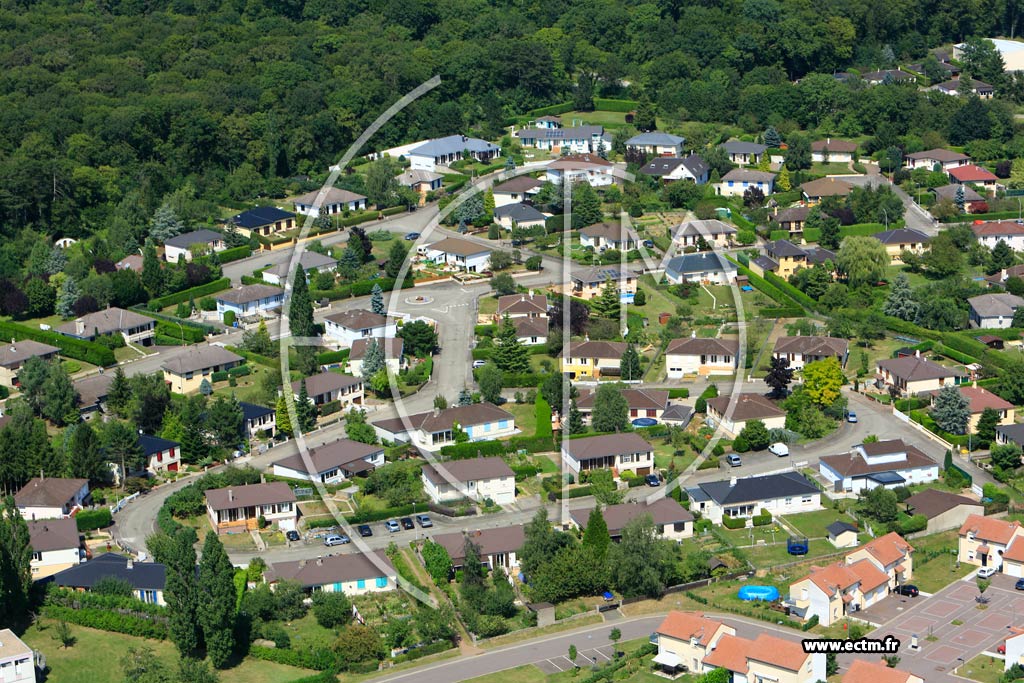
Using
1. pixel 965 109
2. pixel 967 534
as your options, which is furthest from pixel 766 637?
pixel 965 109

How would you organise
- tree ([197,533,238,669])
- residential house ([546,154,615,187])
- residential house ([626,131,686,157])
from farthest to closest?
residential house ([626,131,686,157]), residential house ([546,154,615,187]), tree ([197,533,238,669])

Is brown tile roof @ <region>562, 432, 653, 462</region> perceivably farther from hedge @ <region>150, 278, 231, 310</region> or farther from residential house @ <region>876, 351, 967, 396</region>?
hedge @ <region>150, 278, 231, 310</region>

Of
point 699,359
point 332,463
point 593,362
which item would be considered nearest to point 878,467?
point 699,359

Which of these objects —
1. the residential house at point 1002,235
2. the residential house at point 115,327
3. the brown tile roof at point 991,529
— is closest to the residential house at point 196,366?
the residential house at point 115,327

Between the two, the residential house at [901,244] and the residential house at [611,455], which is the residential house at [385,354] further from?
the residential house at [901,244]

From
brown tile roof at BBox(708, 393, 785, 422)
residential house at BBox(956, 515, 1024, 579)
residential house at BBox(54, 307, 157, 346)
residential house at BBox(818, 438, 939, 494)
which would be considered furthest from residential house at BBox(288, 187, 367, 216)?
residential house at BBox(956, 515, 1024, 579)
